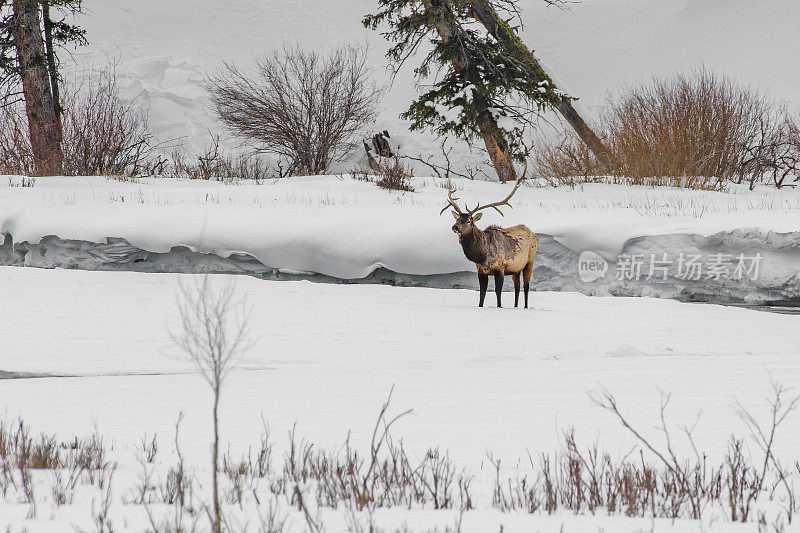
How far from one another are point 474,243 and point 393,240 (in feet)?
11.7

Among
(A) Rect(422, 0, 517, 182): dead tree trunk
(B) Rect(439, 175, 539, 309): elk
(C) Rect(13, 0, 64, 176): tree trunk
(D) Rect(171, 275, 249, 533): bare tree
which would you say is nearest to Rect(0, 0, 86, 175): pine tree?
(C) Rect(13, 0, 64, 176): tree trunk

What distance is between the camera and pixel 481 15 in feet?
65.4

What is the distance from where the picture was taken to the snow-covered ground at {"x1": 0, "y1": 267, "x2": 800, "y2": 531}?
3268 millimetres

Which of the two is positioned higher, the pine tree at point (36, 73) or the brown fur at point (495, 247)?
the pine tree at point (36, 73)

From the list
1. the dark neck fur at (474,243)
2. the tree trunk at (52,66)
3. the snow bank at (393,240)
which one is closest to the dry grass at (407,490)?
the dark neck fur at (474,243)

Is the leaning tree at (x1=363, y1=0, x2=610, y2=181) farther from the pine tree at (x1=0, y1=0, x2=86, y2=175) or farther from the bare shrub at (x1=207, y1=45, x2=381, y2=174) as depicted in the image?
the pine tree at (x1=0, y1=0, x2=86, y2=175)

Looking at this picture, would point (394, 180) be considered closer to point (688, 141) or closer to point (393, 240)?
point (393, 240)

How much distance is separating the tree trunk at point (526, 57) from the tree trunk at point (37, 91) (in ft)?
33.3

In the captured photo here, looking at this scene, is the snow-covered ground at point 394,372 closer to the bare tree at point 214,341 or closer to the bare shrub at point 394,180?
the bare tree at point 214,341

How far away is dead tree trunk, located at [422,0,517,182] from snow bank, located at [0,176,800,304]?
14.6ft

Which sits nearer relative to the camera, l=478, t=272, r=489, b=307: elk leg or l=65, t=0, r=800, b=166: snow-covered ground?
l=478, t=272, r=489, b=307: elk leg

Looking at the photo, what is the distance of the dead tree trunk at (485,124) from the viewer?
688 inches

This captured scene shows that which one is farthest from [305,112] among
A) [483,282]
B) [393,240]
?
[483,282]

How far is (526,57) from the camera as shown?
18688 millimetres
